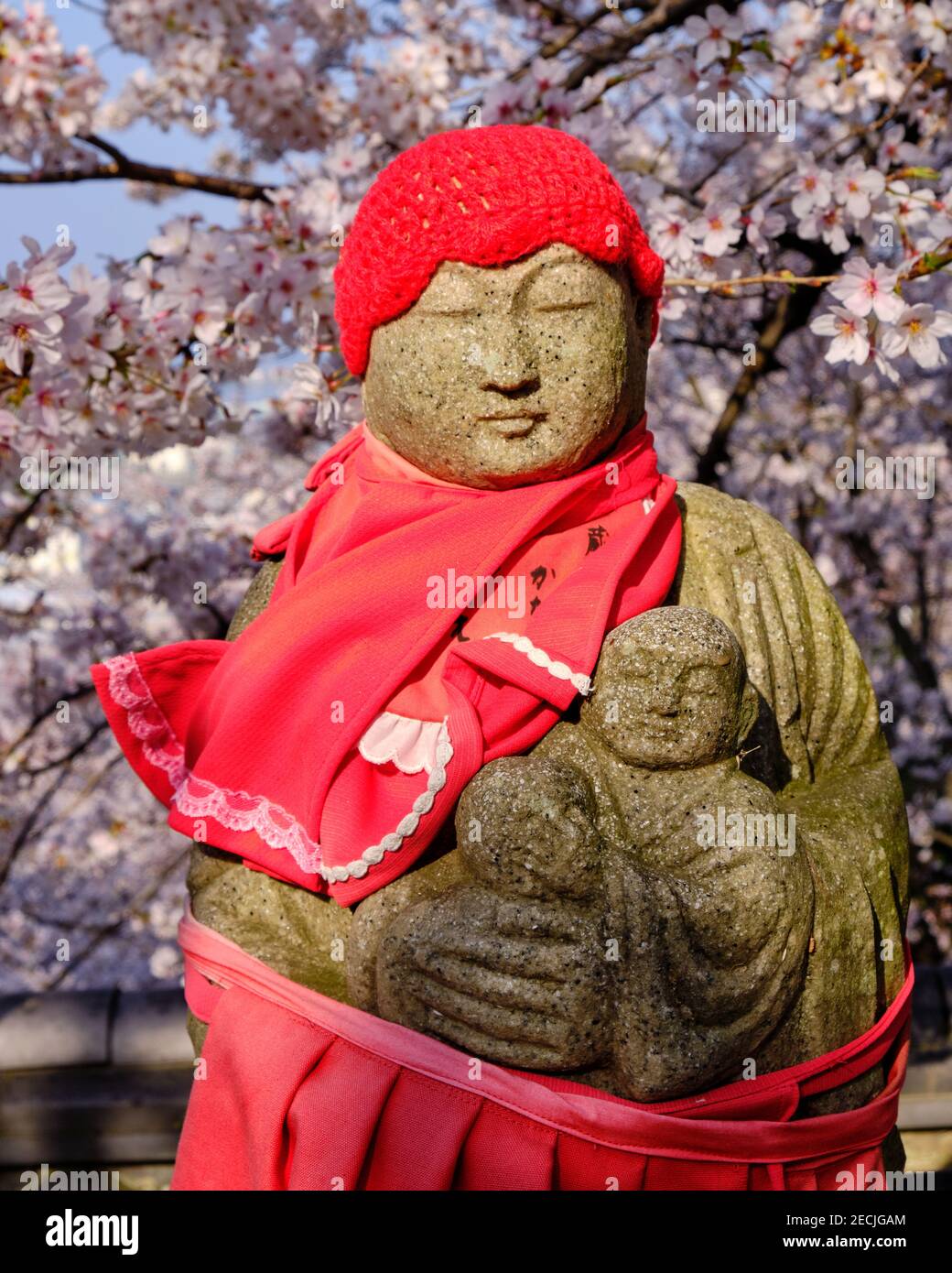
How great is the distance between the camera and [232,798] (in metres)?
2.13

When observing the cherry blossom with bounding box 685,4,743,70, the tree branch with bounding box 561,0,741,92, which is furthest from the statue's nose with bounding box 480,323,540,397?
the tree branch with bounding box 561,0,741,92

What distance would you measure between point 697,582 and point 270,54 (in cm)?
322

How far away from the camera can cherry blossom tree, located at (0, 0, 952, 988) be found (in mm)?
3285

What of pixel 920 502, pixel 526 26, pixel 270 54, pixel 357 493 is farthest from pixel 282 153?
pixel 920 502

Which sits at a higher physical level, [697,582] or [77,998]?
[697,582]

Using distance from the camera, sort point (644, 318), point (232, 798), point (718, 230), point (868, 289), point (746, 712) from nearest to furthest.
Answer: point (746, 712) < point (232, 798) < point (644, 318) < point (868, 289) < point (718, 230)

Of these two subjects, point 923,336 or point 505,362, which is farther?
point 923,336

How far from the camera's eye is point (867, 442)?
6426 mm

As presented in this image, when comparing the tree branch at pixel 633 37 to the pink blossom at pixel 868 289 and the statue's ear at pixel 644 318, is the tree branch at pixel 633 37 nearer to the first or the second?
the pink blossom at pixel 868 289

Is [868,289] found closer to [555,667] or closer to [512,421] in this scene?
[512,421]

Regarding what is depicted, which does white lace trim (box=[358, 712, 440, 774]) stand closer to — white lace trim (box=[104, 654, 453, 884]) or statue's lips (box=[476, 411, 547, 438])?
white lace trim (box=[104, 654, 453, 884])

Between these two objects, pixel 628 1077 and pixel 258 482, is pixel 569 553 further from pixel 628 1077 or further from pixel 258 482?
pixel 258 482

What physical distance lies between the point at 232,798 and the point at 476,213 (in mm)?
1021

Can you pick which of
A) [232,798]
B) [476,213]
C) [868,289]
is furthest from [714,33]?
[232,798]
